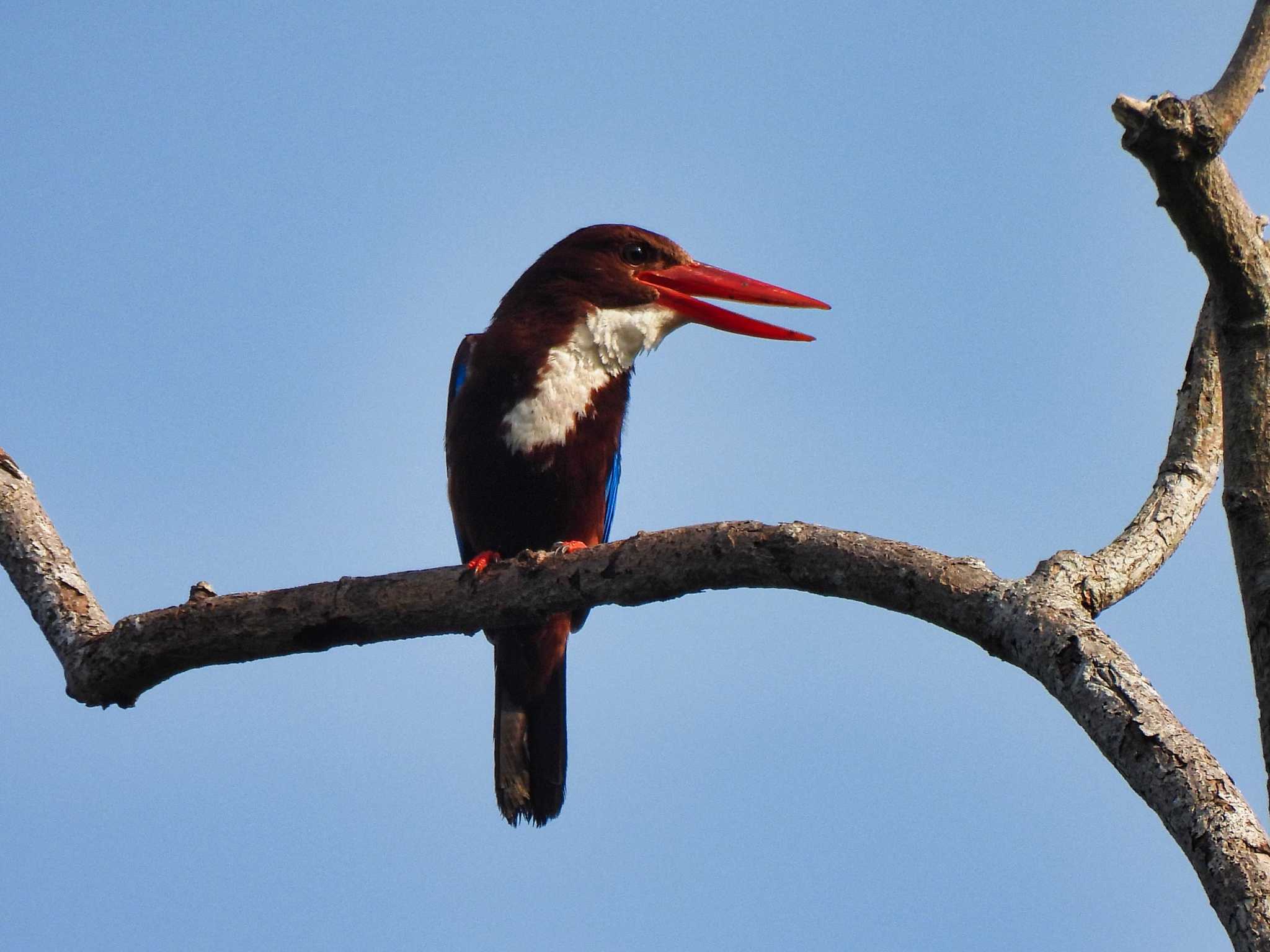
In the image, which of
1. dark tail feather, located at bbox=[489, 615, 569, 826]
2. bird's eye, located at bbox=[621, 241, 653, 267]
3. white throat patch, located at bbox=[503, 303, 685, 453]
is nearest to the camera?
white throat patch, located at bbox=[503, 303, 685, 453]

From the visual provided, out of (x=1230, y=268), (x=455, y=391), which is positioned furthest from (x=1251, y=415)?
(x=455, y=391)

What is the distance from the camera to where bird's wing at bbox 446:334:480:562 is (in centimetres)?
520

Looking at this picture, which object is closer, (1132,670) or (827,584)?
(1132,670)

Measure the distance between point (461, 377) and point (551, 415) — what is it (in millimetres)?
604

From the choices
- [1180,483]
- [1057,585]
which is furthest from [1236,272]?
[1180,483]

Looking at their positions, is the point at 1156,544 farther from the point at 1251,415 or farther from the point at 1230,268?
the point at 1230,268

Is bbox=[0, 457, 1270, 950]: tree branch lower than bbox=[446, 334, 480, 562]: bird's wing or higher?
lower

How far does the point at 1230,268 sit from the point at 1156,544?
1.07 meters

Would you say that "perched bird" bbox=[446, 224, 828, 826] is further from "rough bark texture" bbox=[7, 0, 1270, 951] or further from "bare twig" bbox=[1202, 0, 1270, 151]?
"bare twig" bbox=[1202, 0, 1270, 151]

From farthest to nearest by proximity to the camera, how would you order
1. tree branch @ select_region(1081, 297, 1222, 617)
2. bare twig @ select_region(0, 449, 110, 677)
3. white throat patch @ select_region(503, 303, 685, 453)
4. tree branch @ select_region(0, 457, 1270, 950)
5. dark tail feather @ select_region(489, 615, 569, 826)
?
dark tail feather @ select_region(489, 615, 569, 826)
white throat patch @ select_region(503, 303, 685, 453)
bare twig @ select_region(0, 449, 110, 677)
tree branch @ select_region(1081, 297, 1222, 617)
tree branch @ select_region(0, 457, 1270, 950)

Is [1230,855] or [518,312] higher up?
[518,312]

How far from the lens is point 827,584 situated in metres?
2.99

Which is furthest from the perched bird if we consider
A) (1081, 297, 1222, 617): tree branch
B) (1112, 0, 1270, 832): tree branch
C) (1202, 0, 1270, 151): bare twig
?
(1202, 0, 1270, 151): bare twig

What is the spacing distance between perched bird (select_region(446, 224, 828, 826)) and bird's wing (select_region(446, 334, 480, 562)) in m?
0.01
